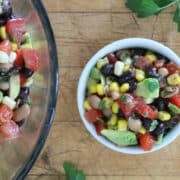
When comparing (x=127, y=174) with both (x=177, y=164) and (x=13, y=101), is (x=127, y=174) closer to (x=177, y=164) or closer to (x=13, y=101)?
(x=177, y=164)

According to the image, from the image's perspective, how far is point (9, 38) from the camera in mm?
1219

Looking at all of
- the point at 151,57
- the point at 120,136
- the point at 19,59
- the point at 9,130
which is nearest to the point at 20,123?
the point at 9,130

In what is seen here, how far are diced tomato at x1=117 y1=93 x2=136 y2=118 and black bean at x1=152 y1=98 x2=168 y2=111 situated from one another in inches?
2.5

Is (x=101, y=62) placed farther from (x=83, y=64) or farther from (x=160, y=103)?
(x=160, y=103)

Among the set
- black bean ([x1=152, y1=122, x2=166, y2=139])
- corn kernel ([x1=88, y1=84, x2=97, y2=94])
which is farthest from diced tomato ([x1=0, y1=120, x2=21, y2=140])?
black bean ([x1=152, y1=122, x2=166, y2=139])

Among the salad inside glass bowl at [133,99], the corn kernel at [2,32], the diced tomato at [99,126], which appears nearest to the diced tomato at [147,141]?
the salad inside glass bowl at [133,99]

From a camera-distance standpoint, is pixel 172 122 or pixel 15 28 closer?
pixel 15 28

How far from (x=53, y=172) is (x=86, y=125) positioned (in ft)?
0.53

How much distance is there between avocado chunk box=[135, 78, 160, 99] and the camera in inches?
50.2

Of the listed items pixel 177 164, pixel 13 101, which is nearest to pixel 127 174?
pixel 177 164

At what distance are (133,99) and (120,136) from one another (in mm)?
101

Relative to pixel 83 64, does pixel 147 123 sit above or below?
below

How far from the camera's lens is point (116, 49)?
136 cm

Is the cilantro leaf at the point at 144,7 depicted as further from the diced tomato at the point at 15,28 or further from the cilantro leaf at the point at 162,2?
the diced tomato at the point at 15,28
